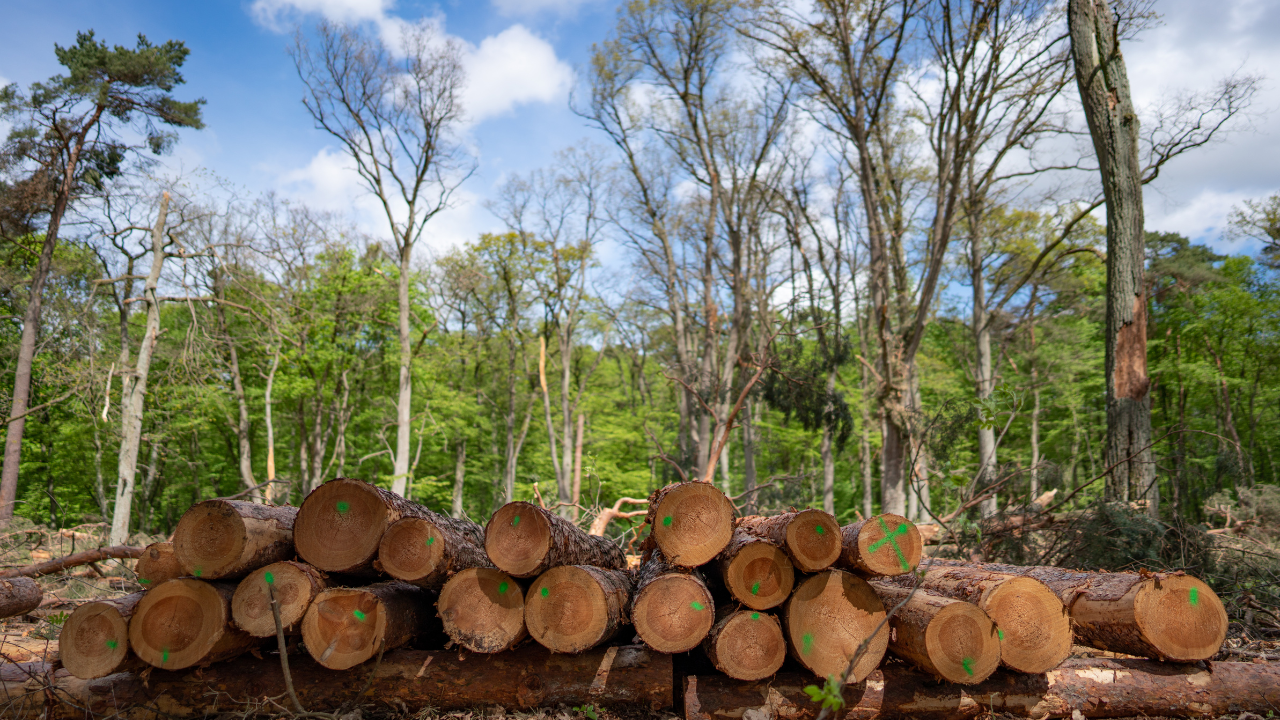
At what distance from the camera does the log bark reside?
3.39 meters

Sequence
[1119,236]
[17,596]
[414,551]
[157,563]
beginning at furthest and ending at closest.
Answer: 1. [1119,236]
2. [157,563]
3. [17,596]
4. [414,551]

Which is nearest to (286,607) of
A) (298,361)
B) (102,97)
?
(102,97)

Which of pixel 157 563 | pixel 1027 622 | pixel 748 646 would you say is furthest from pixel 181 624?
pixel 1027 622

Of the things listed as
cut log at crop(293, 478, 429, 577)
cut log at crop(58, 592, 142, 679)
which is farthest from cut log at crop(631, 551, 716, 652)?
cut log at crop(58, 592, 142, 679)

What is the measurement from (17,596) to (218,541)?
9.30ft

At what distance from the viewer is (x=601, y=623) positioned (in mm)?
3373

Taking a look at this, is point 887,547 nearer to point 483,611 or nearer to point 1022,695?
point 1022,695

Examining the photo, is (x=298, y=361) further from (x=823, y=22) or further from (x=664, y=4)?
(x=823, y=22)

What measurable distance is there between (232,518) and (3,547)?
27.9 feet

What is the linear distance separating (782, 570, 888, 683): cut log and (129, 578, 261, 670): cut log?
2848 millimetres

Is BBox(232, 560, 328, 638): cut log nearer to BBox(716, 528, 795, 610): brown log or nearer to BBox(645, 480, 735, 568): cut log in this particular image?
BBox(645, 480, 735, 568): cut log

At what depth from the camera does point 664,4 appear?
16750mm

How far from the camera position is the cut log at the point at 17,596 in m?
4.66

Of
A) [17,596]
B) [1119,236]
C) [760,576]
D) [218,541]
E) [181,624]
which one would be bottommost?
[17,596]
